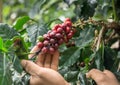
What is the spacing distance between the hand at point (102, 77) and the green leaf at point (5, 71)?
0.26 meters

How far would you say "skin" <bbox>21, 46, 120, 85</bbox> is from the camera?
3.18 feet

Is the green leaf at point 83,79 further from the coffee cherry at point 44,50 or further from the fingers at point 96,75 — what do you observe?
the coffee cherry at point 44,50

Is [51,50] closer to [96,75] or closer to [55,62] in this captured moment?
[55,62]

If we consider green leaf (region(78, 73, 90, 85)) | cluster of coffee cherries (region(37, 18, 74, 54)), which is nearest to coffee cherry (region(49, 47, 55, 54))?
cluster of coffee cherries (region(37, 18, 74, 54))

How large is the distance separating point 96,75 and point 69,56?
0.15m

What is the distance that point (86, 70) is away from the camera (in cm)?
113

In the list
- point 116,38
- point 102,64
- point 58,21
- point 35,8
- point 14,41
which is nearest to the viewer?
point 14,41

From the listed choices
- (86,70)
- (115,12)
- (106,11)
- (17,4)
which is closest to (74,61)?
(86,70)

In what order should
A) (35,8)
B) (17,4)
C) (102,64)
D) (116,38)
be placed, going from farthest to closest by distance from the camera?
(17,4), (35,8), (116,38), (102,64)

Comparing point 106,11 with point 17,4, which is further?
point 17,4

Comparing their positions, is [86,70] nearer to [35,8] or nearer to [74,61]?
[74,61]

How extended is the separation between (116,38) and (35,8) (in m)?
0.61

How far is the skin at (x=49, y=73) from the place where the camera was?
3.18ft

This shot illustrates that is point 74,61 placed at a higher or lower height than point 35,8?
lower
